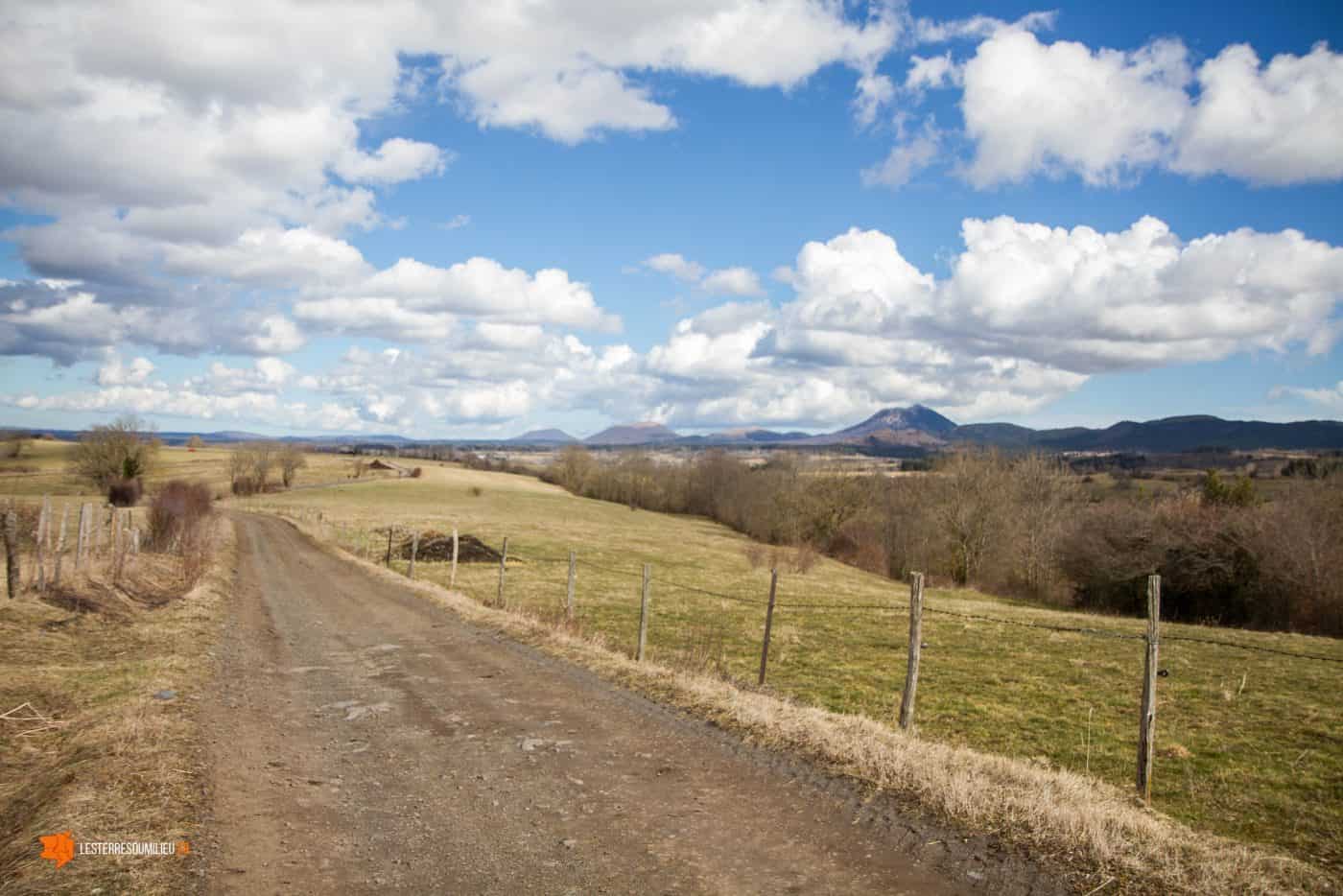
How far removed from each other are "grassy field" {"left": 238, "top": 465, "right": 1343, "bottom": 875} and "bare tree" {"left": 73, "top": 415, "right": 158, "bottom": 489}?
156 feet

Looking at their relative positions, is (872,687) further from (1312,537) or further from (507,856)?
(1312,537)

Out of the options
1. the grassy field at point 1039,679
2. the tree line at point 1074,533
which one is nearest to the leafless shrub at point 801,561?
the tree line at point 1074,533

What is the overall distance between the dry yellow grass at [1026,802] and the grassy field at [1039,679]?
211 cm

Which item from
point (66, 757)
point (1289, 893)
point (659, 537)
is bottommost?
point (659, 537)

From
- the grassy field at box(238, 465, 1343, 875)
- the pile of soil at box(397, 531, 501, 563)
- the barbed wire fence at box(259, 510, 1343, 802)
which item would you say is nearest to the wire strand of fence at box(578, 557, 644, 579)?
the barbed wire fence at box(259, 510, 1343, 802)

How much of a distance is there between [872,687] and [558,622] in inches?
275

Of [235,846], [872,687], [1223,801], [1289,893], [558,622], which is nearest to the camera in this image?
[1289,893]

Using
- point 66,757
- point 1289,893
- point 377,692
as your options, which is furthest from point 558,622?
point 1289,893

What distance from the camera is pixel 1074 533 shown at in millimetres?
47438

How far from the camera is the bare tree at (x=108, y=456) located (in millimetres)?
75562

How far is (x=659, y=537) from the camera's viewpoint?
6775 cm

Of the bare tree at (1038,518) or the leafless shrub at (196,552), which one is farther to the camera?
the bare tree at (1038,518)

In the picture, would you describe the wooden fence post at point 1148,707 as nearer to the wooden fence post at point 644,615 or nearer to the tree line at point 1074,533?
the wooden fence post at point 644,615

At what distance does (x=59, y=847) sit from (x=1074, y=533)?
168ft
